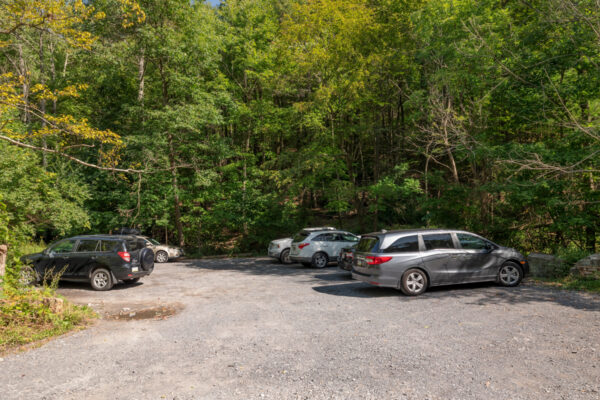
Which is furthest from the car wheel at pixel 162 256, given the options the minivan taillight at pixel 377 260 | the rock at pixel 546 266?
the rock at pixel 546 266

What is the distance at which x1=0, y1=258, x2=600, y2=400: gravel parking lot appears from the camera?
4125 mm

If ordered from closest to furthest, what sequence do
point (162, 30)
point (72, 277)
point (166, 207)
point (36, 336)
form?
point (36, 336)
point (72, 277)
point (162, 30)
point (166, 207)

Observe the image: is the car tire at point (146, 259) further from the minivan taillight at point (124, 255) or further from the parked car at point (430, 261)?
the parked car at point (430, 261)

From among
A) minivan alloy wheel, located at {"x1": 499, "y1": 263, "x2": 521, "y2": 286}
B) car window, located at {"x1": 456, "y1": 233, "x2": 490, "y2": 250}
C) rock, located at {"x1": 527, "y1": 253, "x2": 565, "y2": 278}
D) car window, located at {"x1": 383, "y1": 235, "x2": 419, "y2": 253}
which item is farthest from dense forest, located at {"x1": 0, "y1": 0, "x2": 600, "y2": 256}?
car window, located at {"x1": 383, "y1": 235, "x2": 419, "y2": 253}

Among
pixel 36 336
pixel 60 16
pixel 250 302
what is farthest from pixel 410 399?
pixel 60 16

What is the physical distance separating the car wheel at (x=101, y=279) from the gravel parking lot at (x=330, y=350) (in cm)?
140

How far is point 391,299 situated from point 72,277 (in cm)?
940

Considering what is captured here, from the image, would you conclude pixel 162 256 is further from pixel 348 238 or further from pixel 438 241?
pixel 438 241

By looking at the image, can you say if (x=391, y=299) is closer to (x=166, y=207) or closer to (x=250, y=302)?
(x=250, y=302)

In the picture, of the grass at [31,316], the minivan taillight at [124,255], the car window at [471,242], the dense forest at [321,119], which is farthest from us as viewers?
the dense forest at [321,119]

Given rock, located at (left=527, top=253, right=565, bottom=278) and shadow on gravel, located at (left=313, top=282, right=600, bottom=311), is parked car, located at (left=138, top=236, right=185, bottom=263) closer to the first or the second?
shadow on gravel, located at (left=313, top=282, right=600, bottom=311)

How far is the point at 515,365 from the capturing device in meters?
4.61

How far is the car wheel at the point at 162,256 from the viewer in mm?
19219

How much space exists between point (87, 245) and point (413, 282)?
960cm
